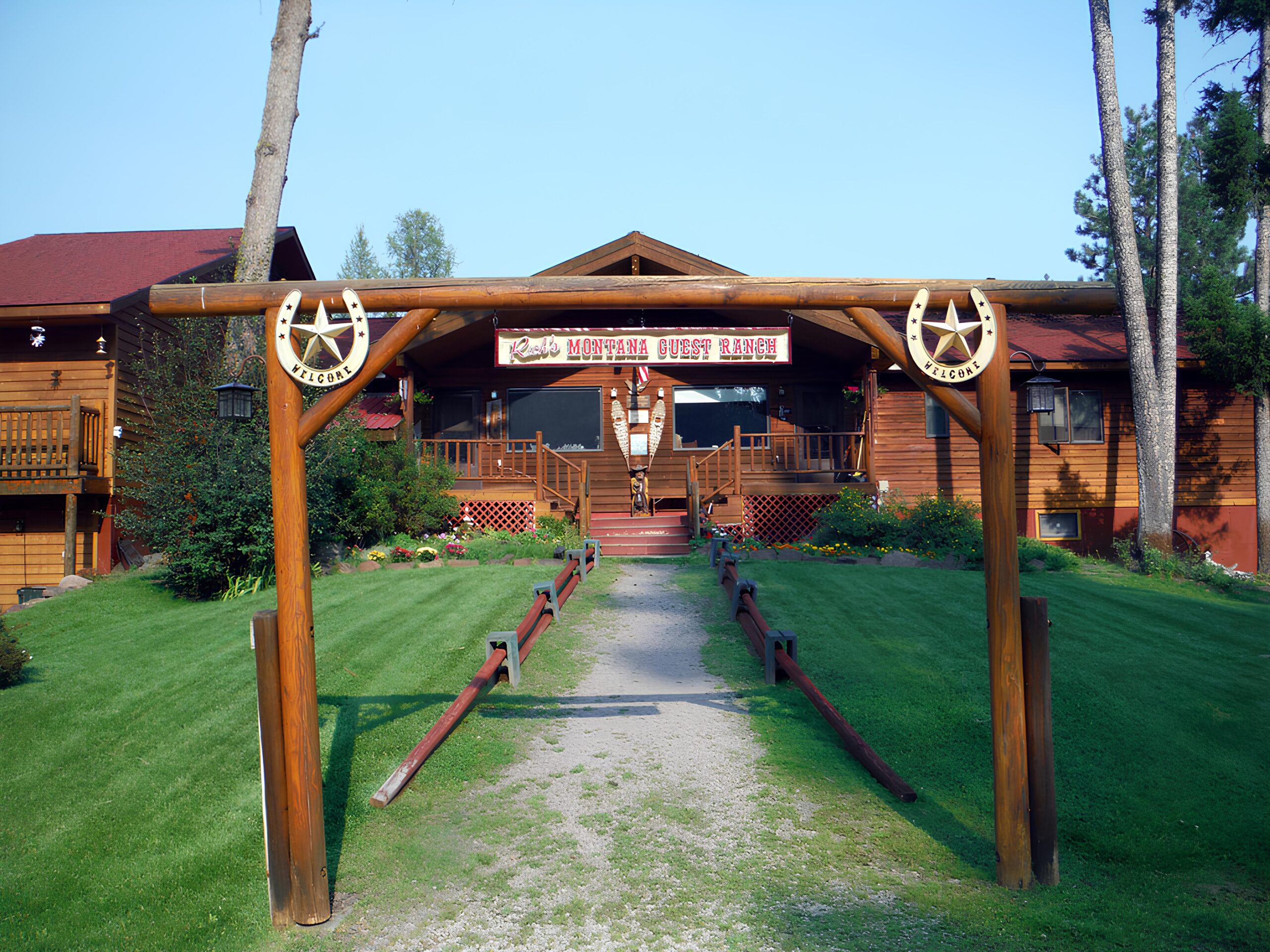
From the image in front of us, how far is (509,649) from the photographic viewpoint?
742cm

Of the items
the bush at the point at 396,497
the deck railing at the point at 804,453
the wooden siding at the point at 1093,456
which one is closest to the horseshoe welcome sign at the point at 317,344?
the bush at the point at 396,497

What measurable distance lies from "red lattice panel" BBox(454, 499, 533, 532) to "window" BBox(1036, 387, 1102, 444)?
10.7 meters

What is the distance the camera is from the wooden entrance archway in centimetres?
420

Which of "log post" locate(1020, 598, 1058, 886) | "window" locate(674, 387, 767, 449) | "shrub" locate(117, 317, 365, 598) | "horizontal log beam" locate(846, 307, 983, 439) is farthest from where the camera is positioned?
"window" locate(674, 387, 767, 449)

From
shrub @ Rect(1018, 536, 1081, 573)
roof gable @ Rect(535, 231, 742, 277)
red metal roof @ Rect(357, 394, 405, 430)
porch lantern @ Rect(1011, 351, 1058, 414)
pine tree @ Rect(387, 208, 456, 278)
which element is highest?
pine tree @ Rect(387, 208, 456, 278)

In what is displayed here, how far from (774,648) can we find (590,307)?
163 inches

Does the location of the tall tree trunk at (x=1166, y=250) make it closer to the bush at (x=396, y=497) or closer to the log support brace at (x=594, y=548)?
the log support brace at (x=594, y=548)

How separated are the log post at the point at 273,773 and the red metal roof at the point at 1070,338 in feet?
47.3

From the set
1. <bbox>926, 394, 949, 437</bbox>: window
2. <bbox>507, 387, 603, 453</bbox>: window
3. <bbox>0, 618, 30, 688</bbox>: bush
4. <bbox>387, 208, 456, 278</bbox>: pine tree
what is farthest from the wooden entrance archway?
<bbox>387, 208, 456, 278</bbox>: pine tree

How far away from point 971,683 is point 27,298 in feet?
50.7

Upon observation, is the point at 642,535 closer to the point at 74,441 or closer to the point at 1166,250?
the point at 74,441

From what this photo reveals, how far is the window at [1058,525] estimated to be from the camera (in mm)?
17422

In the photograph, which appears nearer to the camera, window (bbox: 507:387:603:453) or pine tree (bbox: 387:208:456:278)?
window (bbox: 507:387:603:453)

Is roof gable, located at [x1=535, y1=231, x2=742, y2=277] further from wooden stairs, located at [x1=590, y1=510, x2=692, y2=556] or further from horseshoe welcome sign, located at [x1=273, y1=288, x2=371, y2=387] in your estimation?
horseshoe welcome sign, located at [x1=273, y1=288, x2=371, y2=387]
